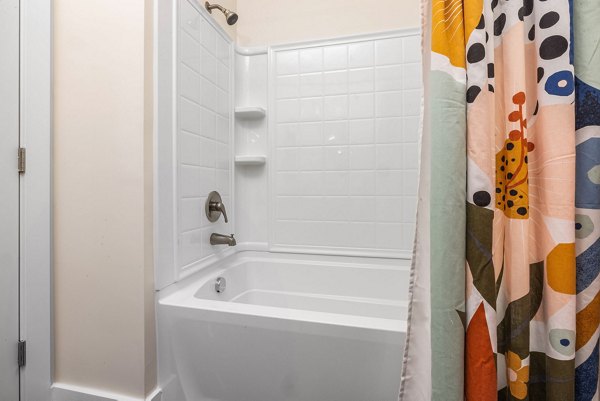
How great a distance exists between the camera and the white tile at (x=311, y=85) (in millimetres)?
1674

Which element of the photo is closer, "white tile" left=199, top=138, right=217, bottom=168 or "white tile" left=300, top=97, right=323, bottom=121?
"white tile" left=199, top=138, right=217, bottom=168

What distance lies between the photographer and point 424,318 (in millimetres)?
611

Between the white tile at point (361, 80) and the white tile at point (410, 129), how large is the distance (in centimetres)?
27

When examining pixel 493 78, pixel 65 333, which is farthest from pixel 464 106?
pixel 65 333

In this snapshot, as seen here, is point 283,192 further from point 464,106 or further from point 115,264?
point 464,106

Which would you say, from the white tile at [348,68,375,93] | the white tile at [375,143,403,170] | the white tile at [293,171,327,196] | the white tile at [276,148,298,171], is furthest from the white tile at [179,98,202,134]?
the white tile at [375,143,403,170]

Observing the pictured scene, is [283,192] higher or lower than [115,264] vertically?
higher

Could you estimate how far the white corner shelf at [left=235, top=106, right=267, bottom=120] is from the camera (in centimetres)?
170

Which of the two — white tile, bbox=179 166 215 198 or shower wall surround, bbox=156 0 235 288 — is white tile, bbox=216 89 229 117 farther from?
white tile, bbox=179 166 215 198

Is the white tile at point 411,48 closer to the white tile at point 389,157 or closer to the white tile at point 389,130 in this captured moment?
the white tile at point 389,130

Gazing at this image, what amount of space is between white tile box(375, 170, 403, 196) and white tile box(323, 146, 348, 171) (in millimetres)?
199

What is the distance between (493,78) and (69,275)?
1483mm

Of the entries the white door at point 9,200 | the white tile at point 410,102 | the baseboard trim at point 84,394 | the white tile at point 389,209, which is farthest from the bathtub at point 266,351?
the white tile at point 410,102

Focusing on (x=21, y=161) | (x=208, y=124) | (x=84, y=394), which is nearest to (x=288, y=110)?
(x=208, y=124)
